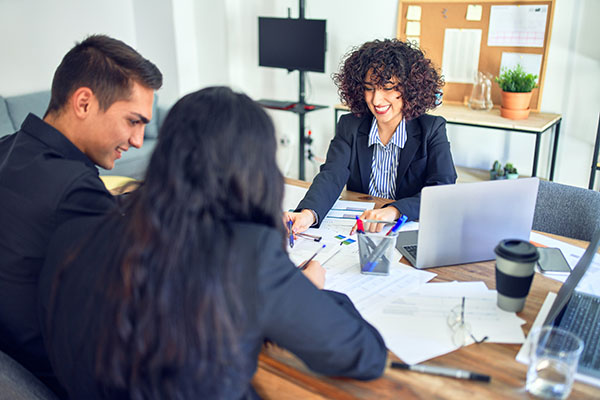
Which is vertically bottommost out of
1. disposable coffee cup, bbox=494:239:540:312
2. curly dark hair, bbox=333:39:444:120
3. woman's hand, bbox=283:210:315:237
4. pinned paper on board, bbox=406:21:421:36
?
woman's hand, bbox=283:210:315:237

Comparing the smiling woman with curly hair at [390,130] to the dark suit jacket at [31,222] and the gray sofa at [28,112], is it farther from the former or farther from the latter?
the gray sofa at [28,112]

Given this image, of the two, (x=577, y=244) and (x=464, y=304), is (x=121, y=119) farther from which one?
(x=577, y=244)

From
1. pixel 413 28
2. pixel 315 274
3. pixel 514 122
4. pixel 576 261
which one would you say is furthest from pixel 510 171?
pixel 315 274

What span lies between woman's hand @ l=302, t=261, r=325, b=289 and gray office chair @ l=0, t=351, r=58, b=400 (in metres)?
0.58

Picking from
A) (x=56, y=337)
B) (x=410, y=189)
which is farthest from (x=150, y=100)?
(x=410, y=189)

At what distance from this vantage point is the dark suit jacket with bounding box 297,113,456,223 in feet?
6.19

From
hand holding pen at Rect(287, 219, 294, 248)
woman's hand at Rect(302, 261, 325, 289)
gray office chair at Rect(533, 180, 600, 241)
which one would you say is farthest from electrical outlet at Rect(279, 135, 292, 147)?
woman's hand at Rect(302, 261, 325, 289)

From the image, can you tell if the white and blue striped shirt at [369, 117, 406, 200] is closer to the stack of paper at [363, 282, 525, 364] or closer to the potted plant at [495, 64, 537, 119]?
the stack of paper at [363, 282, 525, 364]

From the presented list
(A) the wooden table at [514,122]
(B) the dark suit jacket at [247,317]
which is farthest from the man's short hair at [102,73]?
(A) the wooden table at [514,122]

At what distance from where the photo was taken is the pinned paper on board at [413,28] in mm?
3596

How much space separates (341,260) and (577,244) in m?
0.72

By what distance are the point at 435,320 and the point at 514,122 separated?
2.28 m

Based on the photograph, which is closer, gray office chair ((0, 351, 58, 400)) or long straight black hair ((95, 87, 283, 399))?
long straight black hair ((95, 87, 283, 399))

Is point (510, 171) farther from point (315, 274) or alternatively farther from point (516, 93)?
point (315, 274)
